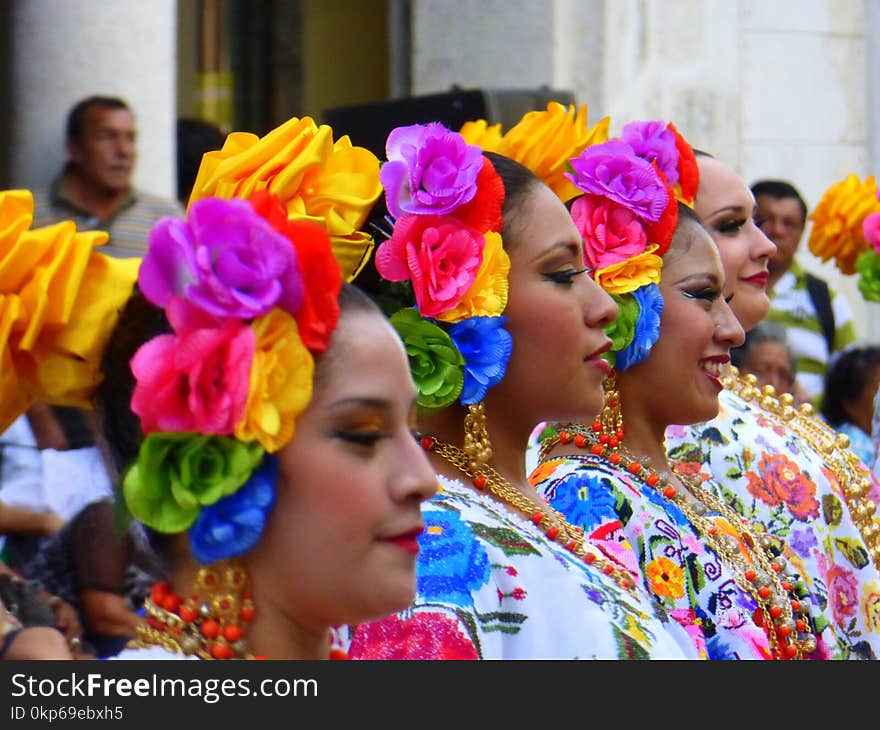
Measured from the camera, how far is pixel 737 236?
431 cm

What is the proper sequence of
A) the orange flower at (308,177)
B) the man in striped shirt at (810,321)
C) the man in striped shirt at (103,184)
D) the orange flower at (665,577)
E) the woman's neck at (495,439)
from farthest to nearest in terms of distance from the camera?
the man in striped shirt at (810,321)
the man in striped shirt at (103,184)
the orange flower at (665,577)
the woman's neck at (495,439)
the orange flower at (308,177)

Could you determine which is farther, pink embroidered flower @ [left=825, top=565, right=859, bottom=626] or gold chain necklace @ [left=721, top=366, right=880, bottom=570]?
gold chain necklace @ [left=721, top=366, right=880, bottom=570]

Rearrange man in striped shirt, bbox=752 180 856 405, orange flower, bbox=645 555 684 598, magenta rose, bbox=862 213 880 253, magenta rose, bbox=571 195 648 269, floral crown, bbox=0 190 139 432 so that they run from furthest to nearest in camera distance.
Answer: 1. man in striped shirt, bbox=752 180 856 405
2. magenta rose, bbox=862 213 880 253
3. magenta rose, bbox=571 195 648 269
4. orange flower, bbox=645 555 684 598
5. floral crown, bbox=0 190 139 432

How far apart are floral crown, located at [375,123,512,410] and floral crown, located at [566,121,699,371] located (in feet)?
1.66

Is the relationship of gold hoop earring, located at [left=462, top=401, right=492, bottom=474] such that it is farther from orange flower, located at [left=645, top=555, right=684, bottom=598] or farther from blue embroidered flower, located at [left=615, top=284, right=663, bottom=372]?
blue embroidered flower, located at [left=615, top=284, right=663, bottom=372]

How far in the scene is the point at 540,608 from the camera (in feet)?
8.96

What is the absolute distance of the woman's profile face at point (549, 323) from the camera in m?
3.09

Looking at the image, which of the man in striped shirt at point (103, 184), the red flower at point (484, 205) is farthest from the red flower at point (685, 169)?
the man in striped shirt at point (103, 184)

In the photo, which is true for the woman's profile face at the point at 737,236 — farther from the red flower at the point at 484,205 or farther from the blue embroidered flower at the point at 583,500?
the red flower at the point at 484,205

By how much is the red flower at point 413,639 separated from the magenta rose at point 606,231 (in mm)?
1135

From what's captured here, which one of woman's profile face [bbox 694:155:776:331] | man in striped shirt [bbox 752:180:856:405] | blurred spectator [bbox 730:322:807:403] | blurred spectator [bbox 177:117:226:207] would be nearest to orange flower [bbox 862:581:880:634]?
woman's profile face [bbox 694:155:776:331]

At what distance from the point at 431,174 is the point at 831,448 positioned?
5.60 ft

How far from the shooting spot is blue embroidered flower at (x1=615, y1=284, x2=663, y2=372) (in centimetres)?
354

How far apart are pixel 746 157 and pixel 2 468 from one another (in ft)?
17.4
